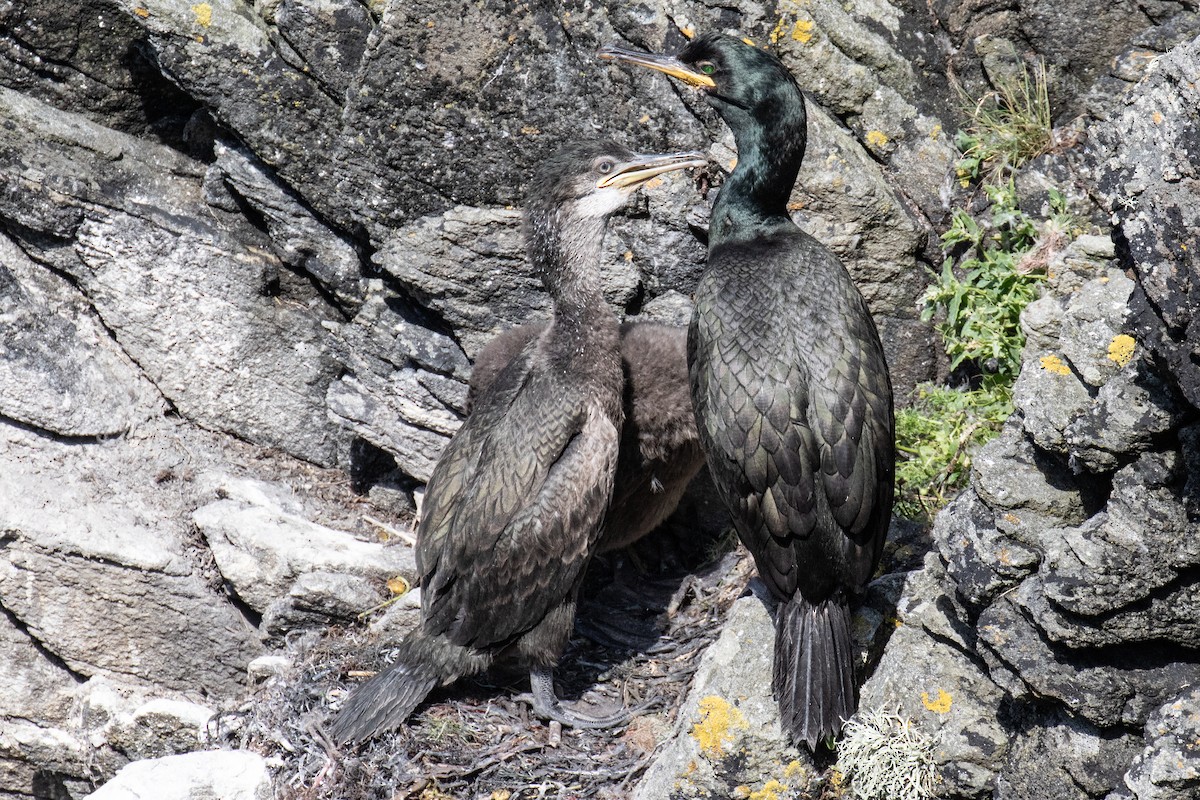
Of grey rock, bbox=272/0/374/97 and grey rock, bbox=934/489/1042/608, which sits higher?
grey rock, bbox=272/0/374/97

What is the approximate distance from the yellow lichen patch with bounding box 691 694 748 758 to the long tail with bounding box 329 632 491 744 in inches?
45.7

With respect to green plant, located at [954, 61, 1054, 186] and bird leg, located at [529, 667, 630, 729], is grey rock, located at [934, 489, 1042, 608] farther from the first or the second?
green plant, located at [954, 61, 1054, 186]

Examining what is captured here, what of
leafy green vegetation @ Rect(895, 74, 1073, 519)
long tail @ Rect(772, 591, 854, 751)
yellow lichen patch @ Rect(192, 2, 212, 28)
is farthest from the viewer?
yellow lichen patch @ Rect(192, 2, 212, 28)

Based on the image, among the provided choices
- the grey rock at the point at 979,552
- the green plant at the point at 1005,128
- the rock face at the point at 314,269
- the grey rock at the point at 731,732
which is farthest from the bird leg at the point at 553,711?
the green plant at the point at 1005,128

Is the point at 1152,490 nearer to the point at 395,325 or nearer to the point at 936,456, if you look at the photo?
Result: the point at 936,456

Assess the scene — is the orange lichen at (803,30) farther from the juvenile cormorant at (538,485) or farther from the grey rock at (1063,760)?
the grey rock at (1063,760)

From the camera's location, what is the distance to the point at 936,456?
5.87m

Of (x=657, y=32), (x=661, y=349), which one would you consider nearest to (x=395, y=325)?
(x=661, y=349)

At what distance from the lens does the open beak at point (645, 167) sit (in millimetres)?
5340

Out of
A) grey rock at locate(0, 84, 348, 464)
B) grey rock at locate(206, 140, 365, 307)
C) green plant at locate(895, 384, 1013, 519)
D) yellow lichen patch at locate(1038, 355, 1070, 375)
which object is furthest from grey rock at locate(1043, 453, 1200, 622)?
grey rock at locate(0, 84, 348, 464)

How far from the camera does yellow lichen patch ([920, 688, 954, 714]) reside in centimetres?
450

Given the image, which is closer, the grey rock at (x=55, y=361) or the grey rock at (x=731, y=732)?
the grey rock at (x=731, y=732)

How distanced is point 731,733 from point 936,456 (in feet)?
6.27

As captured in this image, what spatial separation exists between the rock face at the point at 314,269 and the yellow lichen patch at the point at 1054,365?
0.67m
